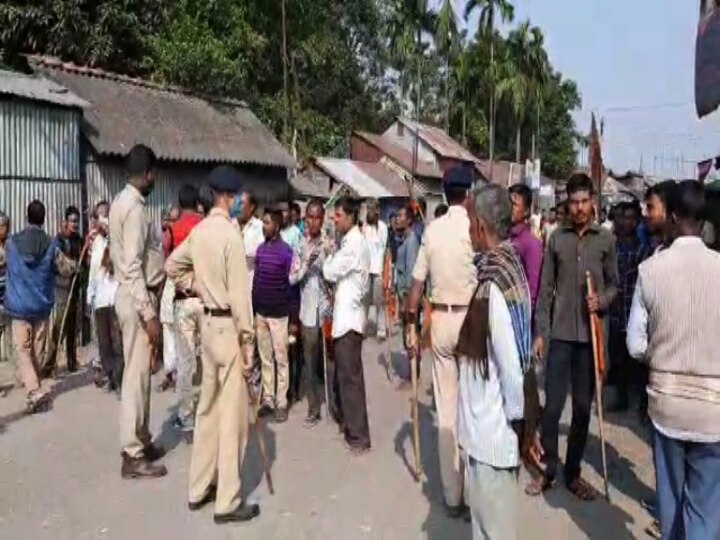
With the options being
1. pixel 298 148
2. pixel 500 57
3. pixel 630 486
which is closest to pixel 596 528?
pixel 630 486

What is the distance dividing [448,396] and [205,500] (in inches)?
68.2

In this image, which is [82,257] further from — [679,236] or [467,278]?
[679,236]

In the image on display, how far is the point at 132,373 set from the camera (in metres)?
5.97

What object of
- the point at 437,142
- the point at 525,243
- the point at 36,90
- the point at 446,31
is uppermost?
the point at 446,31

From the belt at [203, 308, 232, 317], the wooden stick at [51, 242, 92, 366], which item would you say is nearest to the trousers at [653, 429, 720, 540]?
the belt at [203, 308, 232, 317]

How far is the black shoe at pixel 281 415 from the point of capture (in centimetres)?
759

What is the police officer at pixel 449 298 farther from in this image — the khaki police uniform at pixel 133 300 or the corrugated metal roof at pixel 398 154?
the corrugated metal roof at pixel 398 154

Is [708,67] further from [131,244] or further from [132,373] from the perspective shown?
[132,373]

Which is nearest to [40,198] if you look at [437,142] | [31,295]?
[31,295]

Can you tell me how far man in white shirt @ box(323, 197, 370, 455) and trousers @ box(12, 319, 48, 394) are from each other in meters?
3.17

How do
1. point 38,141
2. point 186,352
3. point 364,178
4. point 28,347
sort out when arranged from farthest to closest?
1. point 364,178
2. point 38,141
3. point 28,347
4. point 186,352

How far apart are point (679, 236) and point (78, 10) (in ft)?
53.5

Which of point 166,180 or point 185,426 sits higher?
point 166,180

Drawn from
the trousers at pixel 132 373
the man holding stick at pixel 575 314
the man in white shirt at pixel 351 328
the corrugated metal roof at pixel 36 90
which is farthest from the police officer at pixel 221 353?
the corrugated metal roof at pixel 36 90
